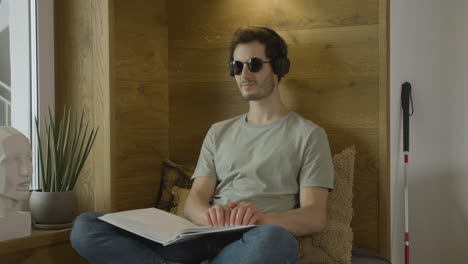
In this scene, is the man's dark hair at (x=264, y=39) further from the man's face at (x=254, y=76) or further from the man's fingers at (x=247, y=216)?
the man's fingers at (x=247, y=216)

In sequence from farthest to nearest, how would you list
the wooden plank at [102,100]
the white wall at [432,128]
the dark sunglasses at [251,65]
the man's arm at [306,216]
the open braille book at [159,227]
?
the white wall at [432,128]
the wooden plank at [102,100]
the dark sunglasses at [251,65]
the man's arm at [306,216]
the open braille book at [159,227]

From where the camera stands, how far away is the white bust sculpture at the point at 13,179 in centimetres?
194

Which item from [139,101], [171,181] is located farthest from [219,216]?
[139,101]

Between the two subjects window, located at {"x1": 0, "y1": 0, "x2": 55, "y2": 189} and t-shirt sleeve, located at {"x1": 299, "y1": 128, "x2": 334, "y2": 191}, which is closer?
t-shirt sleeve, located at {"x1": 299, "y1": 128, "x2": 334, "y2": 191}

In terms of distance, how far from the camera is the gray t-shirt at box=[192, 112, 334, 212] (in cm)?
220

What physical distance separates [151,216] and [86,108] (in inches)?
26.9

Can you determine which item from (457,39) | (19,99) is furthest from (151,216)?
(457,39)

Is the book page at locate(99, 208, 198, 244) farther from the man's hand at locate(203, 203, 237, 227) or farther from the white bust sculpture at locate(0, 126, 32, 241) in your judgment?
the white bust sculpture at locate(0, 126, 32, 241)

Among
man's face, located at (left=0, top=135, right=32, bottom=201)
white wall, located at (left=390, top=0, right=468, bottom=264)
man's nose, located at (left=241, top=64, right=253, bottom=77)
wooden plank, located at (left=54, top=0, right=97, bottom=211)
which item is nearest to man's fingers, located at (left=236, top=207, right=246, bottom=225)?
man's nose, located at (left=241, top=64, right=253, bottom=77)

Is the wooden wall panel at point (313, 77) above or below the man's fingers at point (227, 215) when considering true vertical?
above

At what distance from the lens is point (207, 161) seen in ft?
7.98

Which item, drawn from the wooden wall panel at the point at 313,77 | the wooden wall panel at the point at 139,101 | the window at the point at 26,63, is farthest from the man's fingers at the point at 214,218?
the window at the point at 26,63

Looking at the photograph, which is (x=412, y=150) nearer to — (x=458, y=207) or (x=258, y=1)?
(x=458, y=207)

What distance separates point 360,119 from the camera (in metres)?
2.51
